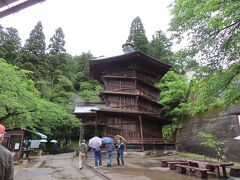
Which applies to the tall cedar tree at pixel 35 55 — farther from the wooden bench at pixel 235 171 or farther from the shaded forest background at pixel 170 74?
the wooden bench at pixel 235 171

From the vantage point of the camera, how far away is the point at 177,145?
2519cm

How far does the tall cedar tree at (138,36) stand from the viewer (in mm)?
44625

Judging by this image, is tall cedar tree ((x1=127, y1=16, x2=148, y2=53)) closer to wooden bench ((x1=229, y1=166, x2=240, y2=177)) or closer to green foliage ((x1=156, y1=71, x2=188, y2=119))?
green foliage ((x1=156, y1=71, x2=188, y2=119))

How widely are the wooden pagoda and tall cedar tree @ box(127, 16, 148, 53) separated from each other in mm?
17838

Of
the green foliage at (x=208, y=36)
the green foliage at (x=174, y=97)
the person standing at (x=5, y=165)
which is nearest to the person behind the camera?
the person standing at (x=5, y=165)

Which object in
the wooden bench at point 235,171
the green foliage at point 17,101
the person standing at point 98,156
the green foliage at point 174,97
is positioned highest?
the green foliage at point 174,97

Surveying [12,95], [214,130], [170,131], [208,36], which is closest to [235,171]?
[208,36]

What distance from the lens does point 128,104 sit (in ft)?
78.7

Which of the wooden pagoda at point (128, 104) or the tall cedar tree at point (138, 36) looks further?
the tall cedar tree at point (138, 36)

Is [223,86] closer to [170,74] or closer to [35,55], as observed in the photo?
[170,74]

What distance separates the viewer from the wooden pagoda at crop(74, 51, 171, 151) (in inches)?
875

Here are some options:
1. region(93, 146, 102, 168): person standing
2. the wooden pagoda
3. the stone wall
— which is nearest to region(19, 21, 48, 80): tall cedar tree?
the wooden pagoda

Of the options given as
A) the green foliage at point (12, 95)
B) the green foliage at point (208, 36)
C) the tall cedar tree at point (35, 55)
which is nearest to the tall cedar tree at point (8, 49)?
the tall cedar tree at point (35, 55)

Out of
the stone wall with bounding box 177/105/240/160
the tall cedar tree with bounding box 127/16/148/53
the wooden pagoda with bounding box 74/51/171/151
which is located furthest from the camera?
the tall cedar tree with bounding box 127/16/148/53
